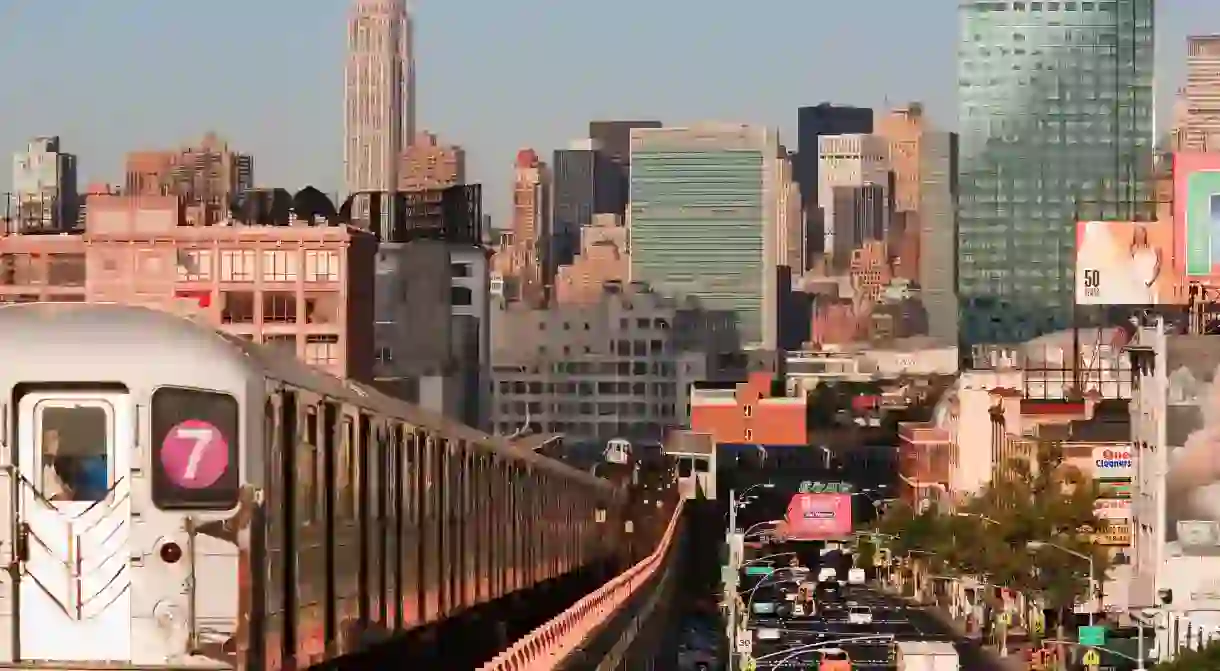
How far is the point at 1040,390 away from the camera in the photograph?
4973 inches

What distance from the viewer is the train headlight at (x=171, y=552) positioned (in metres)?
16.7

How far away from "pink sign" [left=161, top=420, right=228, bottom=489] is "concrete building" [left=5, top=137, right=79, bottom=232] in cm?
13617

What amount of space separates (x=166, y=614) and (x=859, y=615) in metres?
75.7

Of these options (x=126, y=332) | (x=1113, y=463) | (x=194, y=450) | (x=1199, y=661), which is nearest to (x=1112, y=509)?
(x=1113, y=463)

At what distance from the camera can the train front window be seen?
16.8 meters

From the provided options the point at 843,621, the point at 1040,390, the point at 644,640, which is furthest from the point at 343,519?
the point at 1040,390

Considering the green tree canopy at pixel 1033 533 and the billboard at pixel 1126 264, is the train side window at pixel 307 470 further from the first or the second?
the billboard at pixel 1126 264

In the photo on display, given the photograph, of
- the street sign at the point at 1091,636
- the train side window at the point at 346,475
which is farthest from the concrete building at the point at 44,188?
the train side window at the point at 346,475

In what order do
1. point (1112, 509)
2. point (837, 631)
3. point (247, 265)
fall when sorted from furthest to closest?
point (247, 265) → point (1112, 509) → point (837, 631)

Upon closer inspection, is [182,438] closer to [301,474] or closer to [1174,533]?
[301,474]

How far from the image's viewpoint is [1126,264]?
84375mm

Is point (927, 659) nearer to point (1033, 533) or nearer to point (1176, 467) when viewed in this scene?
point (1176, 467)

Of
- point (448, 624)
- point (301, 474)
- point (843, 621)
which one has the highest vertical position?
A: point (301, 474)

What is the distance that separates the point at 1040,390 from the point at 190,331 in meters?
111
